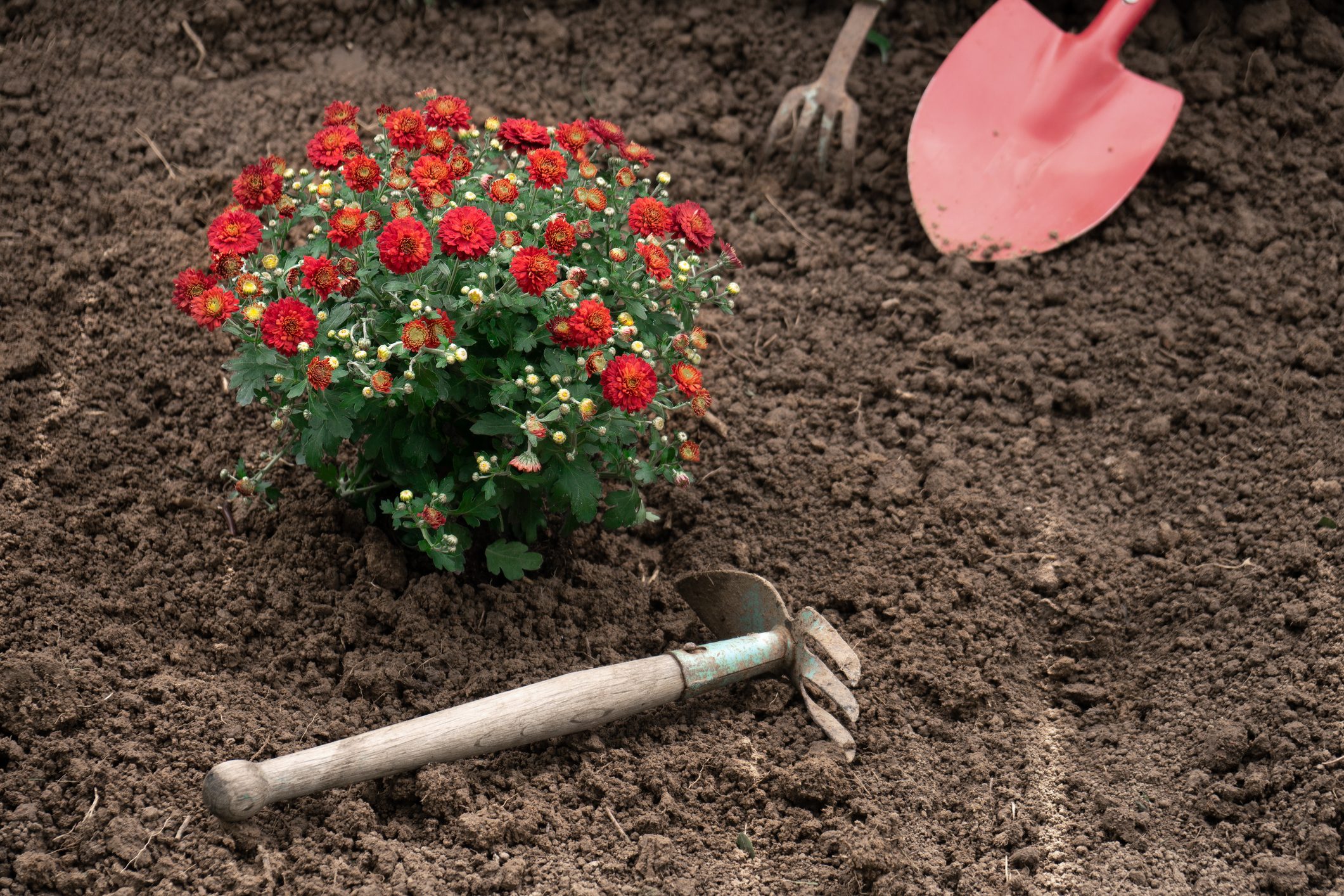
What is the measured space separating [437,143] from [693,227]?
0.51m

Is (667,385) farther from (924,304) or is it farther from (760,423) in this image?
(924,304)

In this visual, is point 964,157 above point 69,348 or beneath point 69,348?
above

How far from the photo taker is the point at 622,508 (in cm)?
243

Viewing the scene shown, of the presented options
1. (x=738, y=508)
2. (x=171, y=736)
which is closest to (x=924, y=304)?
(x=738, y=508)

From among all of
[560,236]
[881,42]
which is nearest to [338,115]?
[560,236]

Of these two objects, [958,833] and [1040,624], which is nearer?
[958,833]

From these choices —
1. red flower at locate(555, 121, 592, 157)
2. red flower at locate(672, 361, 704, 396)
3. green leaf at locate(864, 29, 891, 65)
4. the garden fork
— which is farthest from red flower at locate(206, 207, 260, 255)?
green leaf at locate(864, 29, 891, 65)

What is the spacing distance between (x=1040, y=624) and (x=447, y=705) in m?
1.31

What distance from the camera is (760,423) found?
3047 mm

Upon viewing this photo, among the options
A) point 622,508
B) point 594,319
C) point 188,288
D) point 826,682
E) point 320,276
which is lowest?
point 826,682

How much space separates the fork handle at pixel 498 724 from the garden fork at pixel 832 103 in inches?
69.8

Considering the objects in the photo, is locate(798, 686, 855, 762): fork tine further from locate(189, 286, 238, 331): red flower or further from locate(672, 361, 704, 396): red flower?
locate(189, 286, 238, 331): red flower

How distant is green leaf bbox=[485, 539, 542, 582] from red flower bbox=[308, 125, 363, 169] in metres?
0.81

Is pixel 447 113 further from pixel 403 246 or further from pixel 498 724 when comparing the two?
pixel 498 724
